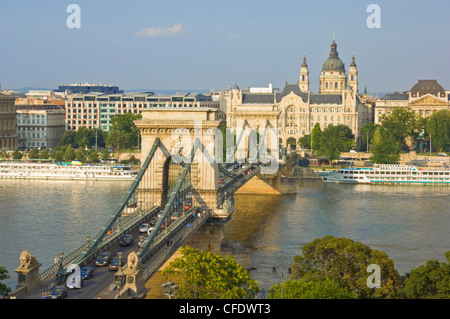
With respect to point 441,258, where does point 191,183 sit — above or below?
above

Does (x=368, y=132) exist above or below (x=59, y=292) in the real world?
above

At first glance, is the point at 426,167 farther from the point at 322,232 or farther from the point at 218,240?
the point at 218,240

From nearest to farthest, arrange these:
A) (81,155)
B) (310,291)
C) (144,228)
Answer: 1. (310,291)
2. (144,228)
3. (81,155)

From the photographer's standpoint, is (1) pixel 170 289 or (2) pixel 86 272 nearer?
(2) pixel 86 272

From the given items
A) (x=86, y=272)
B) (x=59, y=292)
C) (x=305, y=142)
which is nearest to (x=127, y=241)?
(x=86, y=272)

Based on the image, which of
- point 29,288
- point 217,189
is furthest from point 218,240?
point 29,288

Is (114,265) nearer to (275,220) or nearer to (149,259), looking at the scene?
(149,259)
